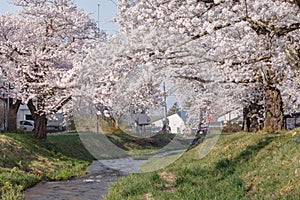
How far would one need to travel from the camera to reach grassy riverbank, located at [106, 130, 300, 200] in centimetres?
735

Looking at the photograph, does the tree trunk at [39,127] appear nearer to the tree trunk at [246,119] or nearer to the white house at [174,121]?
the white house at [174,121]

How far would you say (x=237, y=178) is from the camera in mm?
8625

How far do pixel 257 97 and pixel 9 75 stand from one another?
11.5m

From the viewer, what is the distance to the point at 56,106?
1725 centimetres

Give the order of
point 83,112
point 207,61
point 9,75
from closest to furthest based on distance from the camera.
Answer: point 207,61 → point 83,112 → point 9,75

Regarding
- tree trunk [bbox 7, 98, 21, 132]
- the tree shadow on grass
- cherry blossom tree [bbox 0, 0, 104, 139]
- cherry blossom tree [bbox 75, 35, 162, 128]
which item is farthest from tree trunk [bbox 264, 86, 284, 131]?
tree trunk [bbox 7, 98, 21, 132]

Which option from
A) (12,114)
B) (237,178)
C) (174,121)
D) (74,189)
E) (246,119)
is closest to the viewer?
(237,178)

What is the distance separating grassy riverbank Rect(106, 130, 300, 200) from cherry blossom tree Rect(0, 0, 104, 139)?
7.26m

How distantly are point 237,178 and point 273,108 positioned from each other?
21.7 feet

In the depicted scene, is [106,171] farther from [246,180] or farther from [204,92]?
[246,180]

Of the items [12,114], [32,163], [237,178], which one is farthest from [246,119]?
[237,178]

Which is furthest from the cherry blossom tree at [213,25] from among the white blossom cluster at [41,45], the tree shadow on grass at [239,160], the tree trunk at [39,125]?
the tree trunk at [39,125]

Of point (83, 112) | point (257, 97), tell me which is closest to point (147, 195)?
point (83, 112)

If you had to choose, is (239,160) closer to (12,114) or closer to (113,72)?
(113,72)
